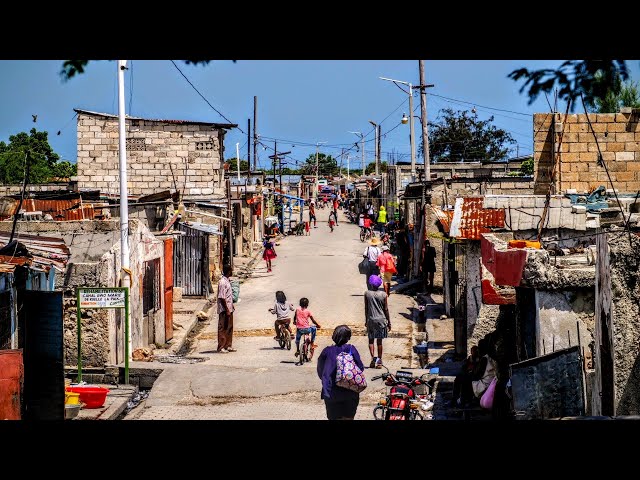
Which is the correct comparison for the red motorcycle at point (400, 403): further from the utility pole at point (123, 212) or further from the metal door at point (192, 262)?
the metal door at point (192, 262)

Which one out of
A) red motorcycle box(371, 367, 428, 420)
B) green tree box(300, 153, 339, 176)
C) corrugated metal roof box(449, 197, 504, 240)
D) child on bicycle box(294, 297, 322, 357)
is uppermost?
Answer: green tree box(300, 153, 339, 176)

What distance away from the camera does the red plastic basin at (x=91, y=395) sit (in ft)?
38.6

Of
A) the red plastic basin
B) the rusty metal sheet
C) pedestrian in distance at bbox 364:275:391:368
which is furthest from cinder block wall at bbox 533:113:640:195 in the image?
the rusty metal sheet

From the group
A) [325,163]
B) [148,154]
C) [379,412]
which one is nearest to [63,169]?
[148,154]

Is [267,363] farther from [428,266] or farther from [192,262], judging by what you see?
[192,262]

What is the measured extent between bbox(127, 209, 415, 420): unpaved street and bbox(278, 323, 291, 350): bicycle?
0.54 ft

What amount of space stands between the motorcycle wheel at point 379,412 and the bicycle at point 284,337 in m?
4.92

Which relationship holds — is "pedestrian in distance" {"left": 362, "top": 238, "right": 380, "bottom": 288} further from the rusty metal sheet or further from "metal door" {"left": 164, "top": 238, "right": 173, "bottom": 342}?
the rusty metal sheet

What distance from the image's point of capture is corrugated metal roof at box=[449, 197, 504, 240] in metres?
14.3

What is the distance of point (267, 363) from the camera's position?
15.0 metres

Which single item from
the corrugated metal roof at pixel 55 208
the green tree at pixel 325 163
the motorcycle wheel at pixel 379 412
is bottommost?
the motorcycle wheel at pixel 379 412

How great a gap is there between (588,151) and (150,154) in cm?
1601

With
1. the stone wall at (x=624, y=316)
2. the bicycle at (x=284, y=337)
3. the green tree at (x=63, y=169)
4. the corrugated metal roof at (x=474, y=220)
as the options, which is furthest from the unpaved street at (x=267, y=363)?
the green tree at (x=63, y=169)

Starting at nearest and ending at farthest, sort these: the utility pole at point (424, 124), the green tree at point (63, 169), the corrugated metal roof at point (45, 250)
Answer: the corrugated metal roof at point (45, 250) < the utility pole at point (424, 124) < the green tree at point (63, 169)
